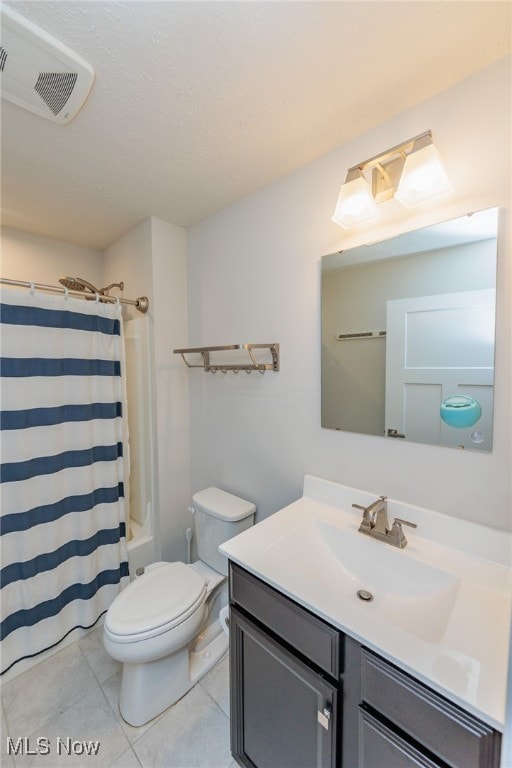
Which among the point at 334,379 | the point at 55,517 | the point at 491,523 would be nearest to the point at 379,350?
Answer: the point at 334,379

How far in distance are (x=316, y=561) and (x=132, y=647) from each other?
0.79 metres

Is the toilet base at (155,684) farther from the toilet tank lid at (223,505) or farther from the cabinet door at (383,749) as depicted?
the cabinet door at (383,749)

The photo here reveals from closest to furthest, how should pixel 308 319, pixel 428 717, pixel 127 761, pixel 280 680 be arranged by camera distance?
pixel 428 717 < pixel 280 680 < pixel 127 761 < pixel 308 319

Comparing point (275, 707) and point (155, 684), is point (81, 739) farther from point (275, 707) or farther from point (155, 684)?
point (275, 707)

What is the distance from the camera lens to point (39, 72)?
0.90 m

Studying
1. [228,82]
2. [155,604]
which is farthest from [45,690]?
[228,82]

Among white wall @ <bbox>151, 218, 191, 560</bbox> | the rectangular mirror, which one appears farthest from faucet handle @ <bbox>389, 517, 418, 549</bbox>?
white wall @ <bbox>151, 218, 191, 560</bbox>

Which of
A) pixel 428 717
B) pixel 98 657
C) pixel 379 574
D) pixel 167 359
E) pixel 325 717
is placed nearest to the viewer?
pixel 428 717

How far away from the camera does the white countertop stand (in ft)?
1.96

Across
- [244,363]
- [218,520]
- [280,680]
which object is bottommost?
[280,680]

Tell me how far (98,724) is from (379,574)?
131 centimetres

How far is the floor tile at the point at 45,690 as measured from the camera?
48.8 inches

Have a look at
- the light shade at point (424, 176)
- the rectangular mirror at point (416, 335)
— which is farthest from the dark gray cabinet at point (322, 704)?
the light shade at point (424, 176)

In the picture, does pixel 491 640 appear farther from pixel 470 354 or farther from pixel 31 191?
pixel 31 191
